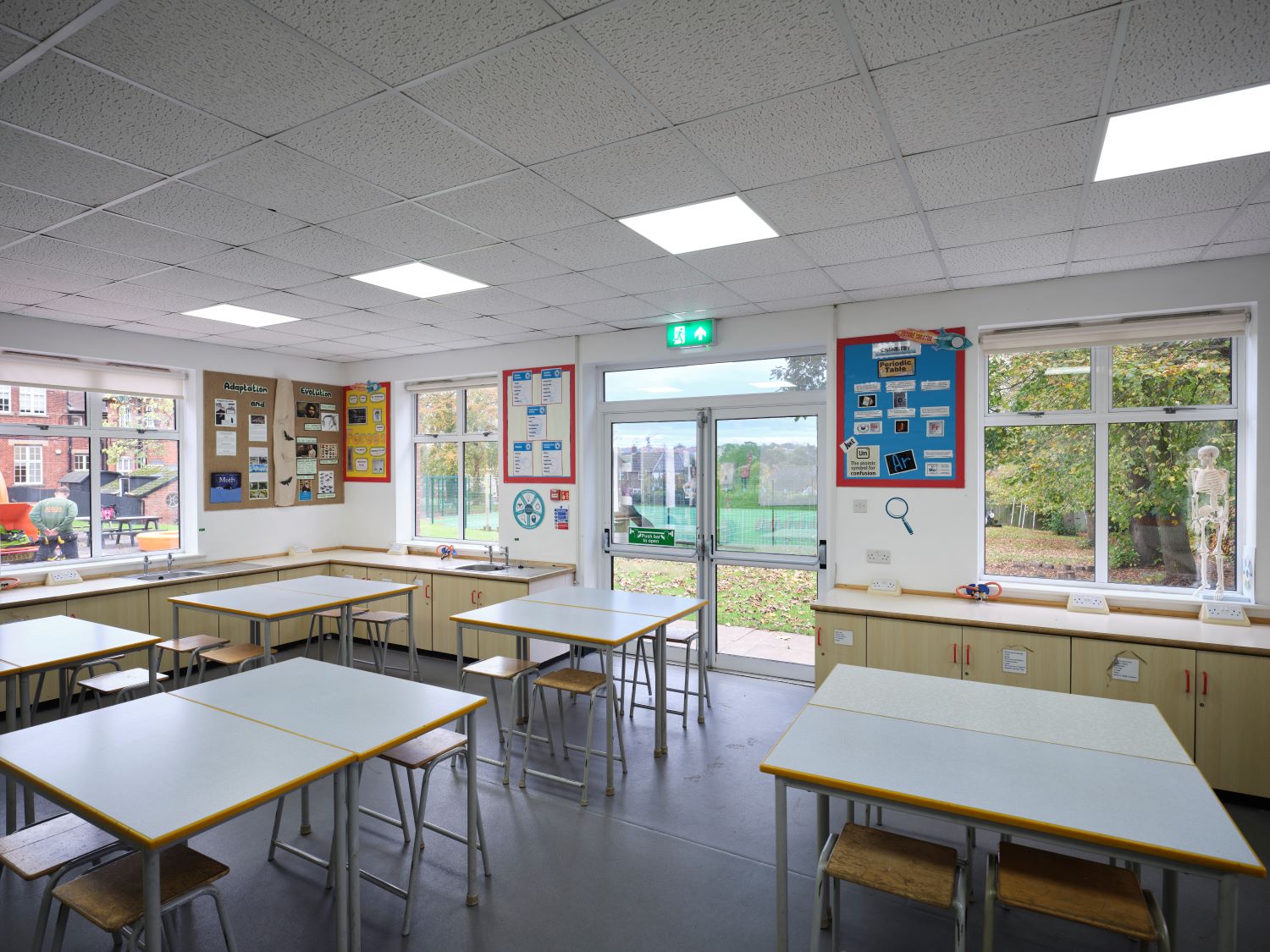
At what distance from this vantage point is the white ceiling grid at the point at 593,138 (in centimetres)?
171

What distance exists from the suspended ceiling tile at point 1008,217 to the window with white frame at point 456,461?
4374 mm

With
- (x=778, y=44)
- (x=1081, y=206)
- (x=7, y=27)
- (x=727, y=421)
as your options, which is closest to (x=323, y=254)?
(x=7, y=27)

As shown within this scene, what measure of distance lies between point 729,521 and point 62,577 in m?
5.06

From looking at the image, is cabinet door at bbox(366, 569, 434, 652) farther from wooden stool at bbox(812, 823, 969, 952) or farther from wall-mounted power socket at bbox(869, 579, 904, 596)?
wooden stool at bbox(812, 823, 969, 952)

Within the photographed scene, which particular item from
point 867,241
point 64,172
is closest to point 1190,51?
point 867,241

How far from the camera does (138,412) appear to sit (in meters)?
5.79

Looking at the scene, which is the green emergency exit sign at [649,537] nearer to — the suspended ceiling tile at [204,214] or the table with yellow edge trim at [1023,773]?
the table with yellow edge trim at [1023,773]

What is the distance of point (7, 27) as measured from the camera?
1.69 m

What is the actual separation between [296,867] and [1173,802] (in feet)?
10.00

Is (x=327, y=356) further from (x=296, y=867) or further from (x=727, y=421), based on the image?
(x=296, y=867)

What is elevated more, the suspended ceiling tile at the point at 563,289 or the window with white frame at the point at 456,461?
the suspended ceiling tile at the point at 563,289

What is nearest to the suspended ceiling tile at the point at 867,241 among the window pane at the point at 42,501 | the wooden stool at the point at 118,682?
the wooden stool at the point at 118,682

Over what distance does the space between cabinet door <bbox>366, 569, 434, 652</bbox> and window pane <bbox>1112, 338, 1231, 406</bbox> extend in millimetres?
5321

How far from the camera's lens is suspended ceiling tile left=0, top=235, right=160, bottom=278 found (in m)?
3.34
